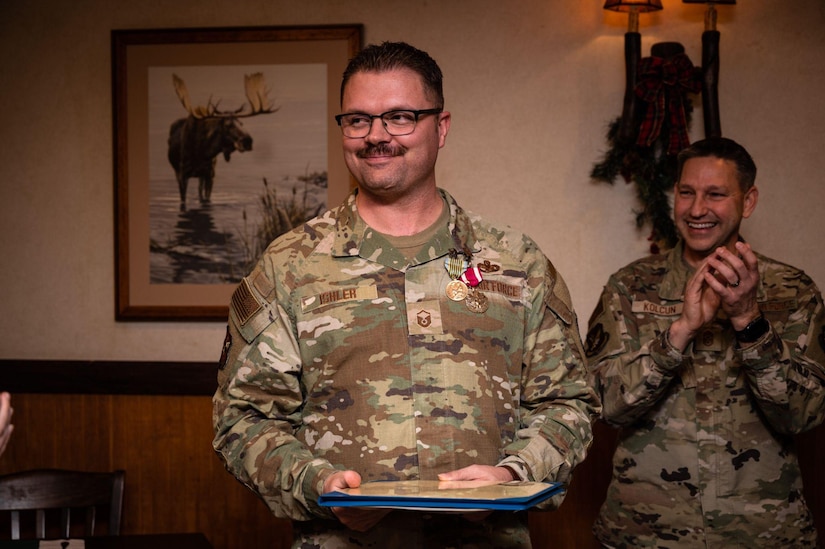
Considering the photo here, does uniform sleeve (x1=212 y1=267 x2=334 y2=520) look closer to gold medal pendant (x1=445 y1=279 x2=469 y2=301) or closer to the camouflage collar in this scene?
the camouflage collar

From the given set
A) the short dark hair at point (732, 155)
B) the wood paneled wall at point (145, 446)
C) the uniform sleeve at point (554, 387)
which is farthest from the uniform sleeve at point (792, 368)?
the wood paneled wall at point (145, 446)

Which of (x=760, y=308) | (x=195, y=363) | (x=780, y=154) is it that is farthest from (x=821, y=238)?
(x=195, y=363)

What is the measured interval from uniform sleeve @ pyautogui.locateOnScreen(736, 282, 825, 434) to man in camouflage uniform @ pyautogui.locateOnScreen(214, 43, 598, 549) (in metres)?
0.70

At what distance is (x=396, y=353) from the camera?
196cm

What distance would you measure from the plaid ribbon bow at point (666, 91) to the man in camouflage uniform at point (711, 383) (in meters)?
0.72

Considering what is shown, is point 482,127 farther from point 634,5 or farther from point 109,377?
point 109,377

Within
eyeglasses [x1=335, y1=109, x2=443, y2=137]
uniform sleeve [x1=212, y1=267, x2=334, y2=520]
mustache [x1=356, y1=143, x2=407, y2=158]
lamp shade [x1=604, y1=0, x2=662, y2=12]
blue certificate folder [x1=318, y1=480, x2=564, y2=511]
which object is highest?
lamp shade [x1=604, y1=0, x2=662, y2=12]

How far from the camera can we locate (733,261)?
246 centimetres

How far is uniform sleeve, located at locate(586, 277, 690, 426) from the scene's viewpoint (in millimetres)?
2598

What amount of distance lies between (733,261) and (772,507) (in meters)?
0.73

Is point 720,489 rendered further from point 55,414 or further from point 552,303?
point 55,414

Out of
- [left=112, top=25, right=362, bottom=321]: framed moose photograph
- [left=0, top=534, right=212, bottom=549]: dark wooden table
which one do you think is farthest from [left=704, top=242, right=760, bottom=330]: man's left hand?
[left=112, top=25, right=362, bottom=321]: framed moose photograph

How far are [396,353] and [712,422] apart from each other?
1174mm

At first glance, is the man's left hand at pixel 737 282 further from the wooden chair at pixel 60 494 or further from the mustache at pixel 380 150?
the wooden chair at pixel 60 494
